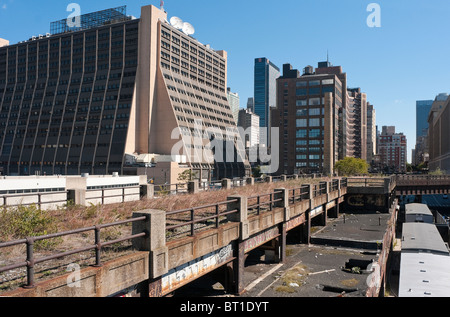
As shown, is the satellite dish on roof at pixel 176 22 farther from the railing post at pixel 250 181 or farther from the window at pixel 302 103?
the railing post at pixel 250 181

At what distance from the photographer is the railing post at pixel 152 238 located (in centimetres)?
873

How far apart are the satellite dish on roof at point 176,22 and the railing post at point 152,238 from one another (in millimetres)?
118507

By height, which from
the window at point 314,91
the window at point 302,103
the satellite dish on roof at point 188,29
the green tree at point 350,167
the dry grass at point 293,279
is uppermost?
the satellite dish on roof at point 188,29

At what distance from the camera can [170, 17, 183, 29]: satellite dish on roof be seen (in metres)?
117

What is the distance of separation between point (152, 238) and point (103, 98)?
109 meters

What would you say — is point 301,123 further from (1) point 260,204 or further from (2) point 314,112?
(1) point 260,204

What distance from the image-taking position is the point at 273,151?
138 metres

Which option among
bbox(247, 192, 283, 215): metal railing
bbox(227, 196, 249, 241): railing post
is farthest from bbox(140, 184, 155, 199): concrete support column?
bbox(227, 196, 249, 241): railing post

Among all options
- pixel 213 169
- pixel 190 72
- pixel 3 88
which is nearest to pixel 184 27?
pixel 190 72

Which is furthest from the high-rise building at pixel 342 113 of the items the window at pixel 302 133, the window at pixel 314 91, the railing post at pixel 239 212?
the railing post at pixel 239 212

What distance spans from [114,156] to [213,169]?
106ft
